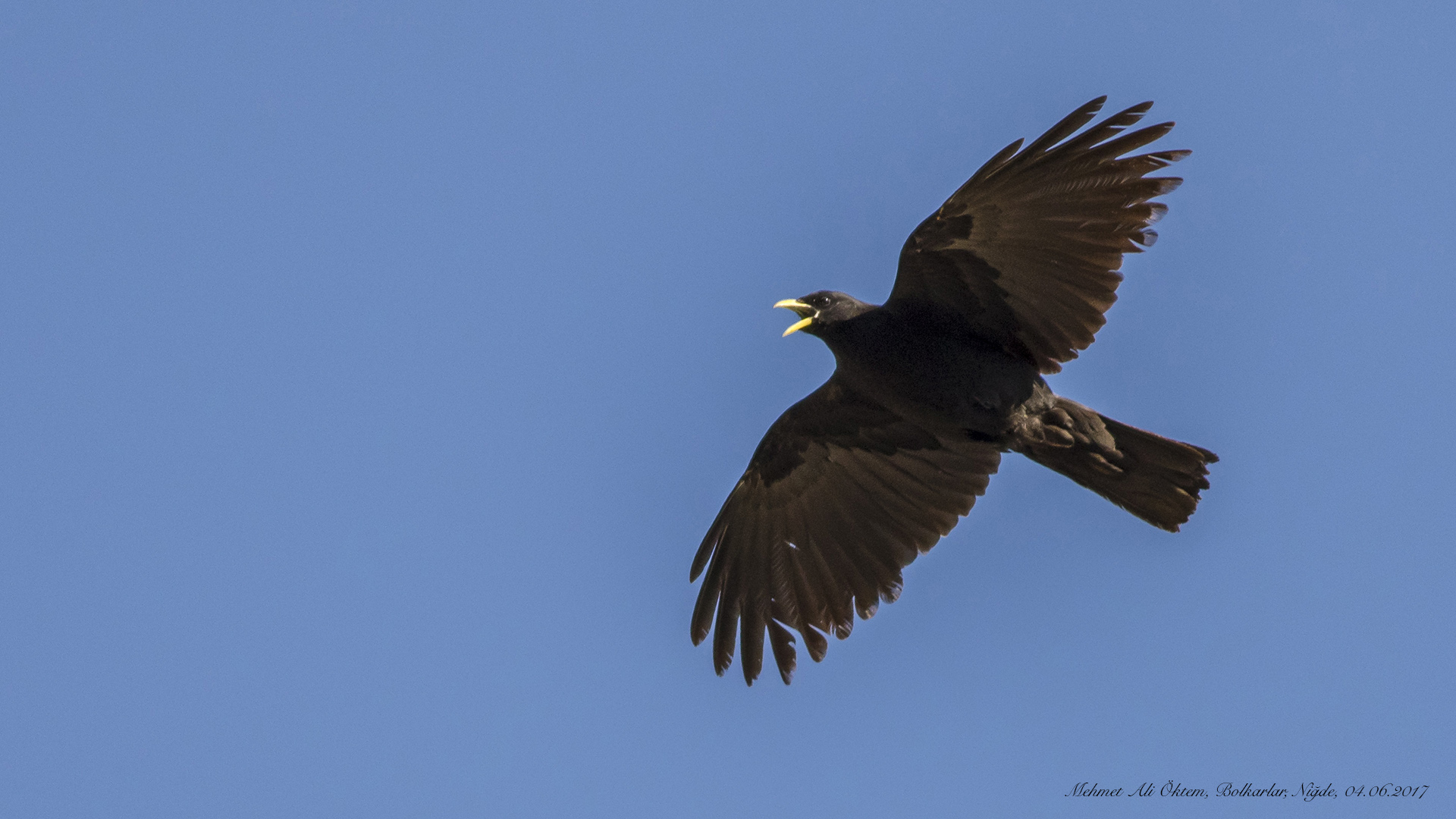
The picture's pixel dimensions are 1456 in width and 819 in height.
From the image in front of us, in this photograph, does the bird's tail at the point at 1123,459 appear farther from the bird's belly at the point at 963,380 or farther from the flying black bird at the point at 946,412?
the bird's belly at the point at 963,380

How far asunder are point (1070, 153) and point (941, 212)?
0.82 metres

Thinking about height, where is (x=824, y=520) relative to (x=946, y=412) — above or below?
above

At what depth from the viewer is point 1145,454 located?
906cm

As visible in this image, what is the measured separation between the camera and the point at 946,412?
9.17 meters

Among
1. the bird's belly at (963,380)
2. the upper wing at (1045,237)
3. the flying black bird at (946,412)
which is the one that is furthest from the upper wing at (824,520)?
the upper wing at (1045,237)

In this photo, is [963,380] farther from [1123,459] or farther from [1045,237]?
[1123,459]

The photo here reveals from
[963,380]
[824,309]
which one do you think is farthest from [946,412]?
[824,309]

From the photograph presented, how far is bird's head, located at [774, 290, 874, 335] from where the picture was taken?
919cm

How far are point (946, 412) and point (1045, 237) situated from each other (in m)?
1.28

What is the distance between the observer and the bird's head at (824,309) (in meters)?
9.19

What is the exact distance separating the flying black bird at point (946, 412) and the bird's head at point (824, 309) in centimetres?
1

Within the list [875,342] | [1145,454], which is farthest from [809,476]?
[1145,454]

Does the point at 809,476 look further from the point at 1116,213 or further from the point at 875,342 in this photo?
the point at 1116,213

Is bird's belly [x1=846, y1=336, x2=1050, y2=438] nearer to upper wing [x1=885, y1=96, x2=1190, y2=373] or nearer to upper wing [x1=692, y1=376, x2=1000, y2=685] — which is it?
upper wing [x1=885, y1=96, x2=1190, y2=373]
